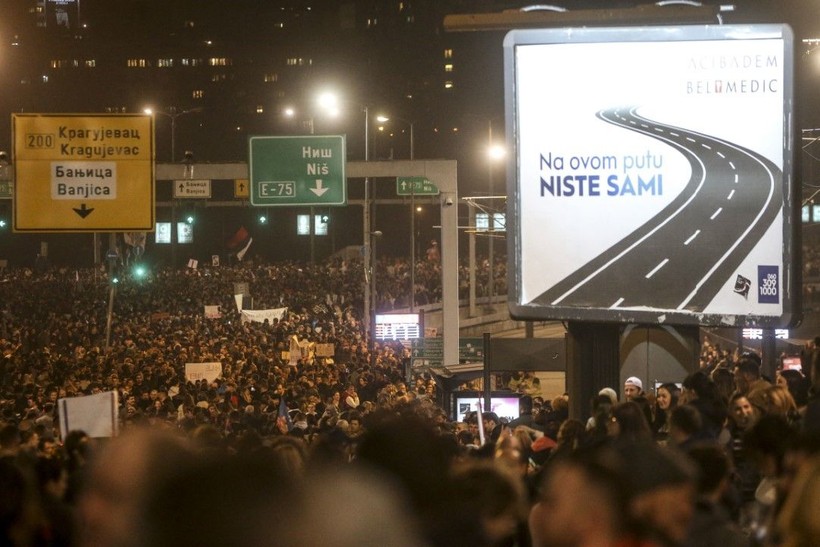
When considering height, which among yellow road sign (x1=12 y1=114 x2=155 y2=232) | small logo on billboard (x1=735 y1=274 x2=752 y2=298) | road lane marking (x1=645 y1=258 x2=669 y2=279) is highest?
yellow road sign (x1=12 y1=114 x2=155 y2=232)

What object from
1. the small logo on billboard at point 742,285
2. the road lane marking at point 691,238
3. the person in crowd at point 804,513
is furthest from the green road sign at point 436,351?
the person in crowd at point 804,513

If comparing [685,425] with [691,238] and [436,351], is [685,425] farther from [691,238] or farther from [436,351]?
[436,351]

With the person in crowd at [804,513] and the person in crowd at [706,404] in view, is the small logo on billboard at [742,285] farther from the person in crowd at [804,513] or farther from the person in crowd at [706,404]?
the person in crowd at [804,513]

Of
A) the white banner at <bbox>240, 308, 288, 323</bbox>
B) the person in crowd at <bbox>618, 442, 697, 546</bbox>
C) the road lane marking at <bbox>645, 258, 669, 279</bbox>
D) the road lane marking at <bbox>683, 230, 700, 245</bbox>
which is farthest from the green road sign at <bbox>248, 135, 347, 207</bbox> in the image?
the person in crowd at <bbox>618, 442, 697, 546</bbox>

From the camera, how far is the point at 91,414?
12.8m

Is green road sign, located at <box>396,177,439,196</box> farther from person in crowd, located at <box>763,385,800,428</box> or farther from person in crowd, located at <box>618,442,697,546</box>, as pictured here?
person in crowd, located at <box>618,442,697,546</box>

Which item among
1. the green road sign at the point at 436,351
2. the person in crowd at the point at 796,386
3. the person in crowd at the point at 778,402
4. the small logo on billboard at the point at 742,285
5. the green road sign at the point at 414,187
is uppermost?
the green road sign at the point at 414,187

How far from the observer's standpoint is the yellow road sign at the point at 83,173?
19469 millimetres

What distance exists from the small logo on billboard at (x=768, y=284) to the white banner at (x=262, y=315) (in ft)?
96.8

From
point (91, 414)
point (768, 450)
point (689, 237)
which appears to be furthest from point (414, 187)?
point (768, 450)

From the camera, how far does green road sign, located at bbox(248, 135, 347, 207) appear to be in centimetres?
2783

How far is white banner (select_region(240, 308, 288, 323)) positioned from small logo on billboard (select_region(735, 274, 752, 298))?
29.4m

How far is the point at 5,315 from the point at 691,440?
→ 41.9 m

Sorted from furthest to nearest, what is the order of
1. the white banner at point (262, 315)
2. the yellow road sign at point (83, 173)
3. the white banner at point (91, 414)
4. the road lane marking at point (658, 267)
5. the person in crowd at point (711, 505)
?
the white banner at point (262, 315) < the yellow road sign at point (83, 173) < the white banner at point (91, 414) < the road lane marking at point (658, 267) < the person in crowd at point (711, 505)
